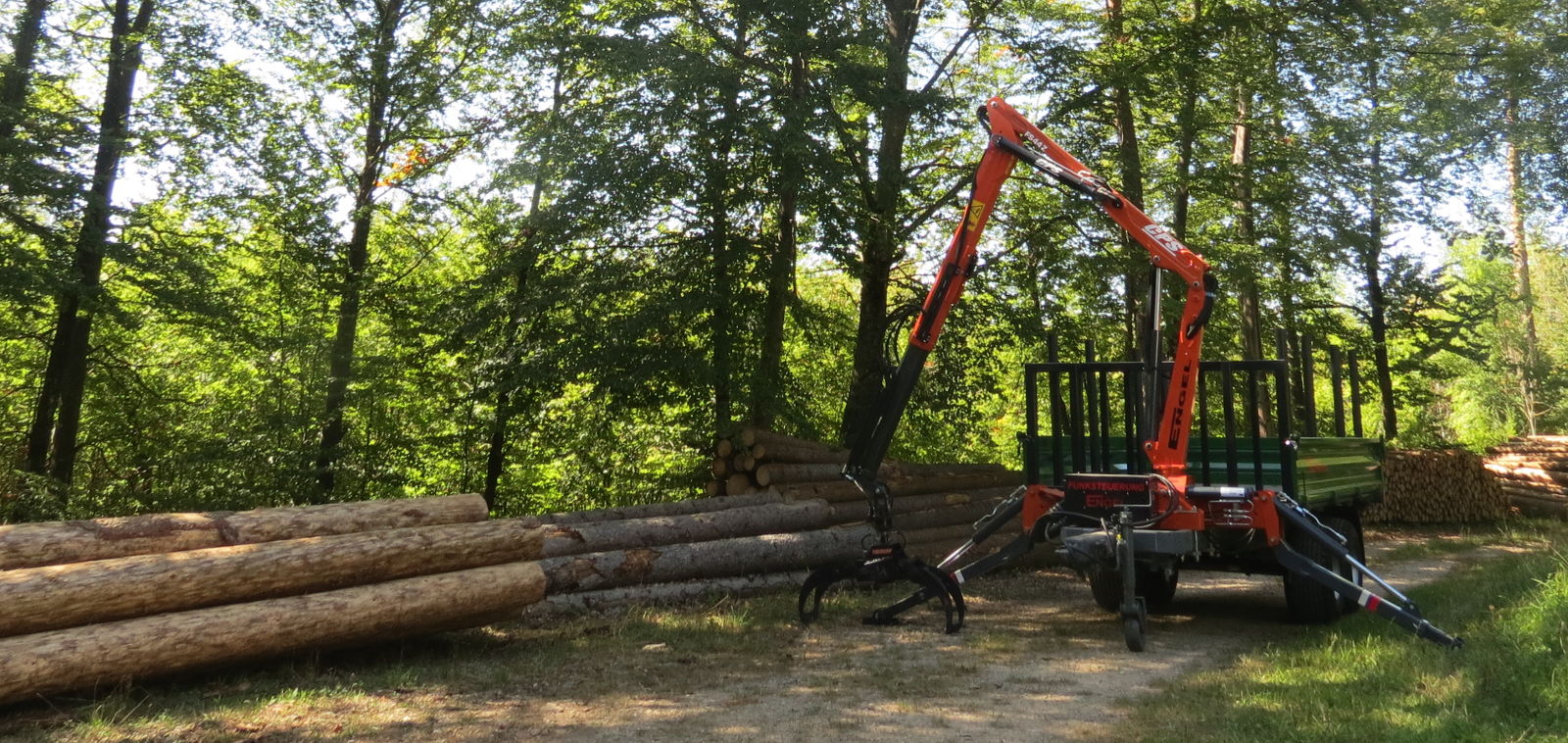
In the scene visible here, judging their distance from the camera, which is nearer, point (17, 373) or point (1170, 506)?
point (1170, 506)

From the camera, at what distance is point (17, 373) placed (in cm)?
1451

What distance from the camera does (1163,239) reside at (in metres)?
8.22

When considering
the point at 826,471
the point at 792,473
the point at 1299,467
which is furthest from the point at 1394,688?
the point at 826,471

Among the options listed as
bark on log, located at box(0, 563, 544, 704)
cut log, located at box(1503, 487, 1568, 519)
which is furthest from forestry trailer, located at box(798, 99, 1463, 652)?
cut log, located at box(1503, 487, 1568, 519)

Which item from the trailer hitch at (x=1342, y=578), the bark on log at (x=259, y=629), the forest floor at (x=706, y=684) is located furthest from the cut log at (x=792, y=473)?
the trailer hitch at (x=1342, y=578)

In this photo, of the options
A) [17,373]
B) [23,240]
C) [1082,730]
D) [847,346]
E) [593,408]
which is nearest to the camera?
[1082,730]

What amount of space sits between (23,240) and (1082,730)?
37.3 ft

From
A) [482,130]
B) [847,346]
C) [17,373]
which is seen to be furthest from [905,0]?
[17,373]

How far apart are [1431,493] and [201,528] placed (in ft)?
62.7

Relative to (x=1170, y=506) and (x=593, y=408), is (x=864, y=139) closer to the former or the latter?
(x=593, y=408)

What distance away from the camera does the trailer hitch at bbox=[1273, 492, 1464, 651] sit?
6910 mm

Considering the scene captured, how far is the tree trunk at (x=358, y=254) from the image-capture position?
13367 millimetres

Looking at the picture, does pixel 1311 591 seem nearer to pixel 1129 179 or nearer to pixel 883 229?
pixel 883 229

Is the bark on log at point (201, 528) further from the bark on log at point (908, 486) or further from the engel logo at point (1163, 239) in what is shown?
the engel logo at point (1163, 239)
